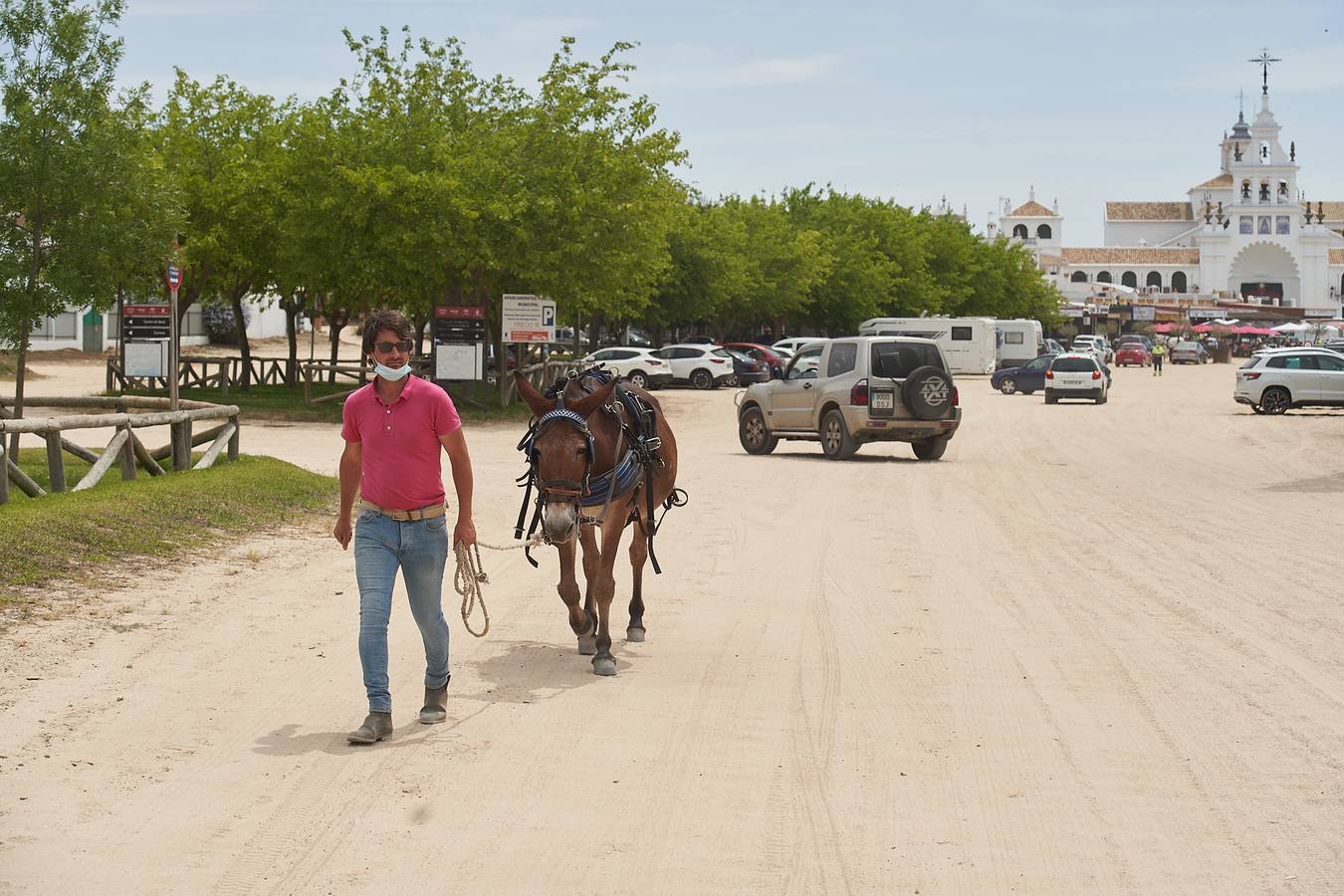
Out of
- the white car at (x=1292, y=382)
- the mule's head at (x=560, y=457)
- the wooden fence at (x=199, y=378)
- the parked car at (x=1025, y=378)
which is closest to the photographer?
the mule's head at (x=560, y=457)

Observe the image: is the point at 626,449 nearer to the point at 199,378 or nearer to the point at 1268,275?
the point at 199,378

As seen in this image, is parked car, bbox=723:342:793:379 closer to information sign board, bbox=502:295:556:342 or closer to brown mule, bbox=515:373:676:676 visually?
information sign board, bbox=502:295:556:342

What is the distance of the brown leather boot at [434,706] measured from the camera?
25.2 ft

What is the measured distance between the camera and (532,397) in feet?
27.4

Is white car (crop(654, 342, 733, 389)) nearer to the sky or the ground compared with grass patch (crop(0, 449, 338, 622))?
nearer to the sky

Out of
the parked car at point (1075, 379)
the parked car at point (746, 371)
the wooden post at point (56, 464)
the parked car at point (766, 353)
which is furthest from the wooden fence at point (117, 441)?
the parked car at point (766, 353)

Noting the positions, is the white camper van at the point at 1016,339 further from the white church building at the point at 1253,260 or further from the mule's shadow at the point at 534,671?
the white church building at the point at 1253,260

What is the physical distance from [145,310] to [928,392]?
15993 mm

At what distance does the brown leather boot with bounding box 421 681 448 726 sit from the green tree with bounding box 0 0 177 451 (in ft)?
47.7

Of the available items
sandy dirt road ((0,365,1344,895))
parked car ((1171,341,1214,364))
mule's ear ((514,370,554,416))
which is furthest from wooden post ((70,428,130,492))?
parked car ((1171,341,1214,364))

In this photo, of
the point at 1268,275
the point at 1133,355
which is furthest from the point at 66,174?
the point at 1268,275

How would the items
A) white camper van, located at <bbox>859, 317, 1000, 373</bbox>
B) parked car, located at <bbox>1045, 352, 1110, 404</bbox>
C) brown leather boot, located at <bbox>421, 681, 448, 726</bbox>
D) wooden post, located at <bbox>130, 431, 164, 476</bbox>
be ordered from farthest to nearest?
1. white camper van, located at <bbox>859, 317, 1000, 373</bbox>
2. parked car, located at <bbox>1045, 352, 1110, 404</bbox>
3. wooden post, located at <bbox>130, 431, 164, 476</bbox>
4. brown leather boot, located at <bbox>421, 681, 448, 726</bbox>

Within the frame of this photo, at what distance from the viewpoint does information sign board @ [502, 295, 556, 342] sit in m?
35.8

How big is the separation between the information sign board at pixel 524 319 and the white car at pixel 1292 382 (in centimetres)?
2011
